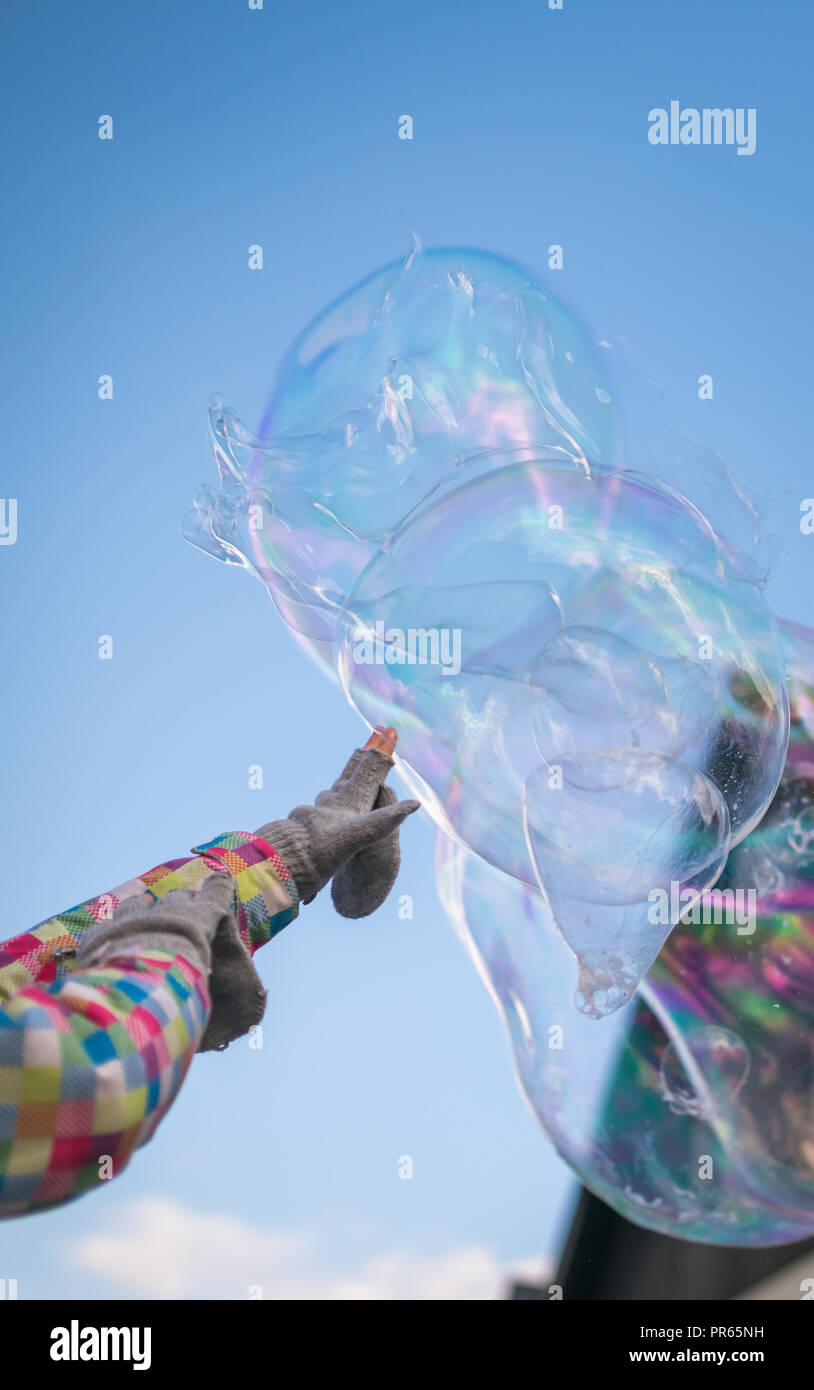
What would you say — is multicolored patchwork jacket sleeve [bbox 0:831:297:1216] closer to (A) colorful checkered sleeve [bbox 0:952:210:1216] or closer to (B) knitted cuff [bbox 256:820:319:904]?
(A) colorful checkered sleeve [bbox 0:952:210:1216]

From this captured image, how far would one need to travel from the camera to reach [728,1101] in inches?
144

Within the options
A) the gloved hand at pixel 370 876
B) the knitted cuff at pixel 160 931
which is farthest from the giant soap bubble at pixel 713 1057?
the knitted cuff at pixel 160 931

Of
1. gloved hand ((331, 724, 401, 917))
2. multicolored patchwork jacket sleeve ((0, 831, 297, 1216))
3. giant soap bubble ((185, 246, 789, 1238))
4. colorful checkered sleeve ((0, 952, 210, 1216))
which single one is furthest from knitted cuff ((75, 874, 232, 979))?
giant soap bubble ((185, 246, 789, 1238))

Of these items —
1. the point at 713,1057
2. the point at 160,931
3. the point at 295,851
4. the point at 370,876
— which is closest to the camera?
the point at 160,931

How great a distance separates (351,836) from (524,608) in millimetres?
1191

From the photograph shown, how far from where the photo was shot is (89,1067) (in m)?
1.72

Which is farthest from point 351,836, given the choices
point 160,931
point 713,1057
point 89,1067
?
point 713,1057

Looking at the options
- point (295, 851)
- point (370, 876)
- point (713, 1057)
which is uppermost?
point (295, 851)

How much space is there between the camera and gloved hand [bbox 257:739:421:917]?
2.77 m

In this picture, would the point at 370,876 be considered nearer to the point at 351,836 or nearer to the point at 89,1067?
the point at 351,836

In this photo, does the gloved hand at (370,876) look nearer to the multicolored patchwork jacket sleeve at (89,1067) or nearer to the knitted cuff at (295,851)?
the knitted cuff at (295,851)

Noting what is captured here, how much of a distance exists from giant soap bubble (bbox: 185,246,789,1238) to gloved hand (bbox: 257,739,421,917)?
26.2 inches

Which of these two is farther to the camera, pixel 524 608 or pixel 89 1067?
pixel 524 608
